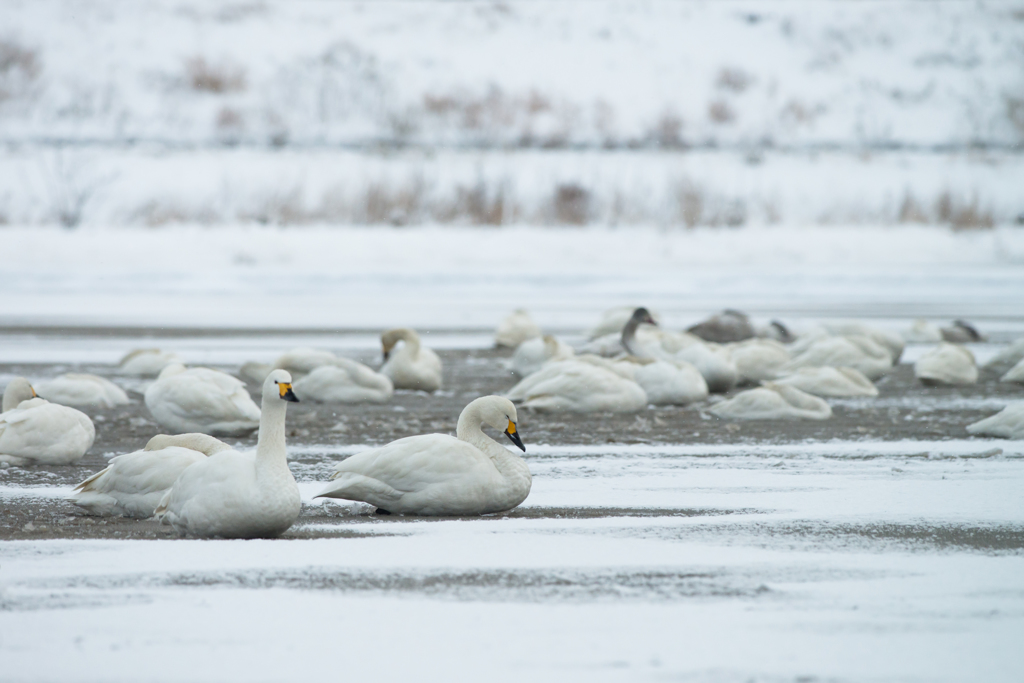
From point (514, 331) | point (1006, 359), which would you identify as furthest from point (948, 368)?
point (514, 331)

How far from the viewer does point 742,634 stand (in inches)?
150

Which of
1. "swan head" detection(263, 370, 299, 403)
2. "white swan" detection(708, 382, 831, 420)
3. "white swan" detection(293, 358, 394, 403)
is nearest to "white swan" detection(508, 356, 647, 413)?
"white swan" detection(708, 382, 831, 420)

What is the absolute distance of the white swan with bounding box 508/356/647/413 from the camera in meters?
9.23

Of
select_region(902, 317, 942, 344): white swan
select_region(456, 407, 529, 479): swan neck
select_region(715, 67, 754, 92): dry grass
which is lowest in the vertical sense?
select_region(902, 317, 942, 344): white swan

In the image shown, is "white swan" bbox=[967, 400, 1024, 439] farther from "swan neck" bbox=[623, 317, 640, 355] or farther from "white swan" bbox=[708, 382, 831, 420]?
"swan neck" bbox=[623, 317, 640, 355]

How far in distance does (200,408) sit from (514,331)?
6929 mm

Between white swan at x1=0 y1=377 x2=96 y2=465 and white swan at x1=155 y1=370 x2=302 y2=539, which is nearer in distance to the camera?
white swan at x1=155 y1=370 x2=302 y2=539

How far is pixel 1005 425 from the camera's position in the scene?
25.9 ft

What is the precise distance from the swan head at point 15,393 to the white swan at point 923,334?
434 inches

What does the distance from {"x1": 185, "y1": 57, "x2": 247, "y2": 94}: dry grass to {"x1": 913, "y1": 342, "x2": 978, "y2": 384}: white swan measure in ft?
121

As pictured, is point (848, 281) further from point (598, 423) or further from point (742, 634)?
point (742, 634)

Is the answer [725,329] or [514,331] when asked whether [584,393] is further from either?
[725,329]

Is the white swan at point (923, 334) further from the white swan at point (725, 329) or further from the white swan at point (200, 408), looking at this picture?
the white swan at point (200, 408)

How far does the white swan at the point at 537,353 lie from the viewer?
11.2 m
